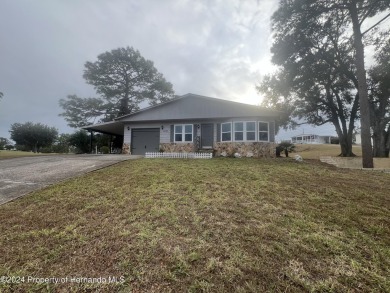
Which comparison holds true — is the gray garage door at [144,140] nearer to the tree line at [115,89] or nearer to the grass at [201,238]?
the grass at [201,238]

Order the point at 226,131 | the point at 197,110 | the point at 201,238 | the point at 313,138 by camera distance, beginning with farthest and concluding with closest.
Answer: the point at 313,138, the point at 197,110, the point at 226,131, the point at 201,238

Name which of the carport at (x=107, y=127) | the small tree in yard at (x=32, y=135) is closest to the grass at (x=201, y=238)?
the carport at (x=107, y=127)

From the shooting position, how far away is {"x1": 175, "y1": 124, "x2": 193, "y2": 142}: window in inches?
667

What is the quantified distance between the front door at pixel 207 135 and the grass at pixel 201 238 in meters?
10.5

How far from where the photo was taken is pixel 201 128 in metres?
16.8

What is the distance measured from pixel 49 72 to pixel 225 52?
20.2m

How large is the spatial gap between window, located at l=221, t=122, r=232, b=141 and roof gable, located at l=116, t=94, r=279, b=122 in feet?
2.59

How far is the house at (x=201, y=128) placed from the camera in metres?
15.6

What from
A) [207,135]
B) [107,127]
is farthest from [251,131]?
[107,127]

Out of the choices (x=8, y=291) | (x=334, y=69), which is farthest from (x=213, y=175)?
(x=334, y=69)

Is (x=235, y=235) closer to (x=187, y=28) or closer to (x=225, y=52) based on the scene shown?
(x=187, y=28)

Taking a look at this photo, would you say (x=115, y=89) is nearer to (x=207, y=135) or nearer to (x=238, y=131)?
(x=207, y=135)

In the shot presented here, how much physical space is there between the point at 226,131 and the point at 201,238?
13356mm

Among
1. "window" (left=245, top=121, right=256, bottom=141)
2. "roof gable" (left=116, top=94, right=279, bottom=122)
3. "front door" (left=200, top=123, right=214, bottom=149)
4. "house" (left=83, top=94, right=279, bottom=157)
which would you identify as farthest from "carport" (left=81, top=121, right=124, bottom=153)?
"window" (left=245, top=121, right=256, bottom=141)
